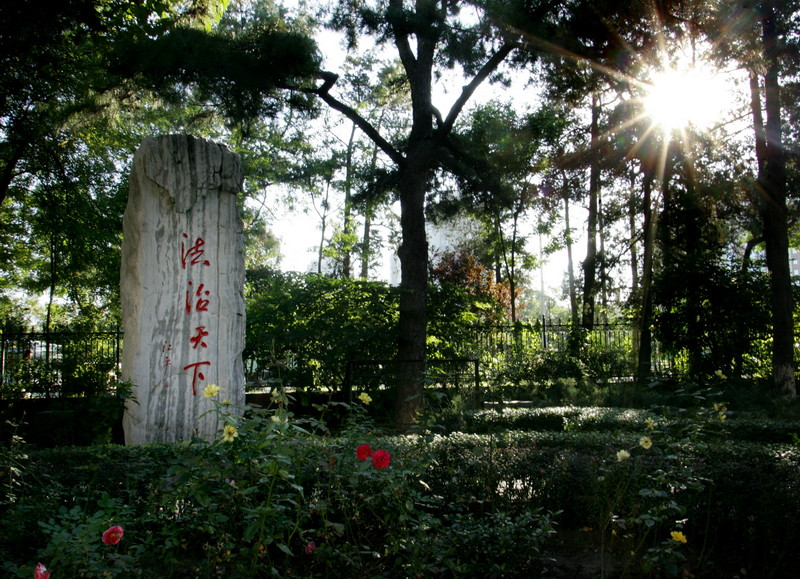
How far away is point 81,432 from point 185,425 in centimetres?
94

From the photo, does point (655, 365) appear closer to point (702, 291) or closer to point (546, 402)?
point (702, 291)

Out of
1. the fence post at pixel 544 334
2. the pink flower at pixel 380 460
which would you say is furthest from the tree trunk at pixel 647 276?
the pink flower at pixel 380 460

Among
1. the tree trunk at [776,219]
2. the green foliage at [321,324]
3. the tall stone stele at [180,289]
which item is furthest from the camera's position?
the tree trunk at [776,219]

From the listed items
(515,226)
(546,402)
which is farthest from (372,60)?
(546,402)

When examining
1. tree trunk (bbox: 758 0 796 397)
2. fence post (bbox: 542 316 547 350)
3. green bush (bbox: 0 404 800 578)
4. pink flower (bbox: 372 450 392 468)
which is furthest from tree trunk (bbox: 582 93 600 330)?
pink flower (bbox: 372 450 392 468)

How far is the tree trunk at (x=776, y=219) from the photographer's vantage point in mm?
10094

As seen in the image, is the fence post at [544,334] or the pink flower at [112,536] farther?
the fence post at [544,334]

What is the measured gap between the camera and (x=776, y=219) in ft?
34.9

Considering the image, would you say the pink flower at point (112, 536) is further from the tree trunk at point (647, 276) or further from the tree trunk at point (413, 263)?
the tree trunk at point (647, 276)

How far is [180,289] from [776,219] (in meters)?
10.1

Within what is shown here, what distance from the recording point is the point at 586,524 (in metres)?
3.89

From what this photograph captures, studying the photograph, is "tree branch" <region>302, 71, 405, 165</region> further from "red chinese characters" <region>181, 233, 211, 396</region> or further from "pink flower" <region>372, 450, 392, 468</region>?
"pink flower" <region>372, 450, 392, 468</region>

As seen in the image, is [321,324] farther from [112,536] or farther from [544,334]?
[112,536]

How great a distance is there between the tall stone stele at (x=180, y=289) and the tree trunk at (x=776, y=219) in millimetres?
8968
